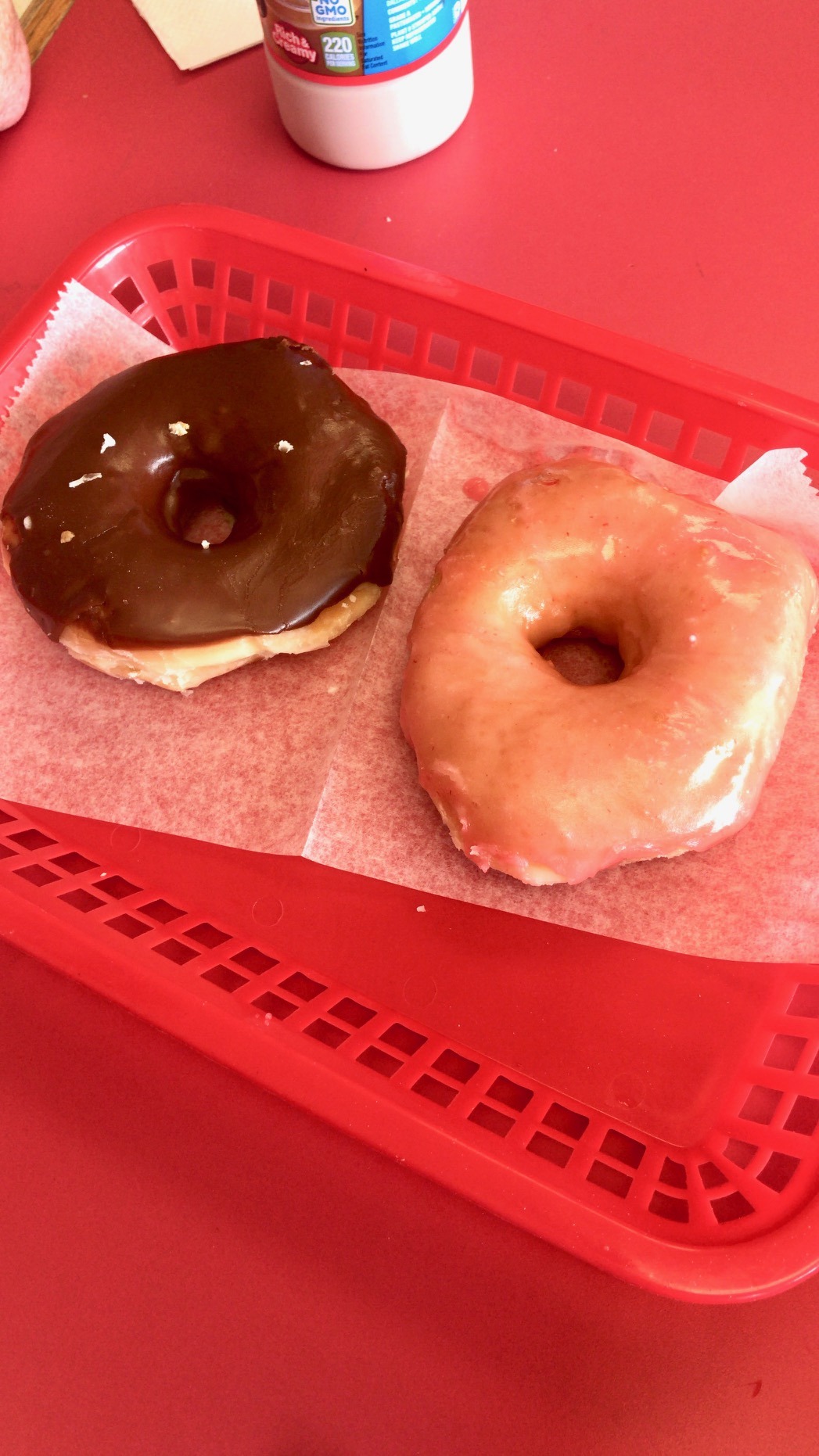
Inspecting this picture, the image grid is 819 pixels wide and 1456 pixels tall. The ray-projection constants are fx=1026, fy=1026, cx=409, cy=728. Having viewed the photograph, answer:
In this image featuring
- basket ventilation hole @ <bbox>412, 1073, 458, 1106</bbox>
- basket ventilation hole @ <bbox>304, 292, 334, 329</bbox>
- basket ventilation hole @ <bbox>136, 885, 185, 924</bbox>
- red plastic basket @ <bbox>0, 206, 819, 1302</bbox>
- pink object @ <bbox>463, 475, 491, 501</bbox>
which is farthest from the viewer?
basket ventilation hole @ <bbox>304, 292, 334, 329</bbox>

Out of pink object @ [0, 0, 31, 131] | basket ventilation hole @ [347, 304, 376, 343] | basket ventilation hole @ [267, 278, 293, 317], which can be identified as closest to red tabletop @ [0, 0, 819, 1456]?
basket ventilation hole @ [347, 304, 376, 343]

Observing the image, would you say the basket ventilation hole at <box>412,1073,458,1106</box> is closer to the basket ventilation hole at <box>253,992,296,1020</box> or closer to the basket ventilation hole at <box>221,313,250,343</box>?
the basket ventilation hole at <box>253,992,296,1020</box>

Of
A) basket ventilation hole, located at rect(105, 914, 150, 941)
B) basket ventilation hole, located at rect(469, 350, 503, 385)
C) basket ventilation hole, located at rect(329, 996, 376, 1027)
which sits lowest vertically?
basket ventilation hole, located at rect(329, 996, 376, 1027)

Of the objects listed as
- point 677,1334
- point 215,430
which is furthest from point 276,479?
point 677,1334

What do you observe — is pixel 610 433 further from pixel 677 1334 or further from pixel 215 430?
pixel 677 1334

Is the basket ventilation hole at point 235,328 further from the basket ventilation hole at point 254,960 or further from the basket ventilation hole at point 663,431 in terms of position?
the basket ventilation hole at point 254,960

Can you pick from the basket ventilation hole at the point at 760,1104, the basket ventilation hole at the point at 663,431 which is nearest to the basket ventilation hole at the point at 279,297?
the basket ventilation hole at the point at 663,431
